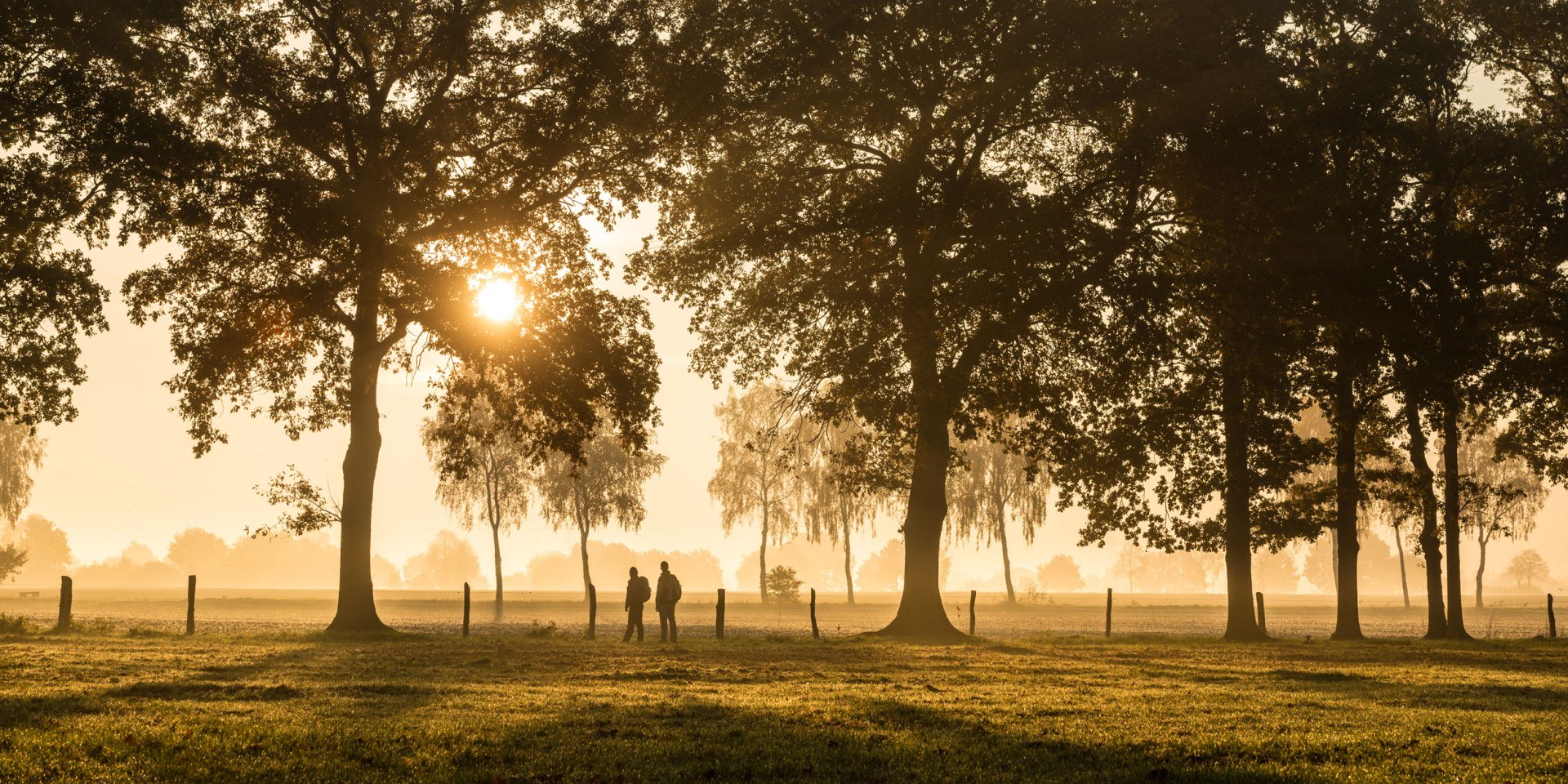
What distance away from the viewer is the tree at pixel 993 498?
74.2m

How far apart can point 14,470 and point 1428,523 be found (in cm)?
8589

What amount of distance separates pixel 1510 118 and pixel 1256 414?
11.8m

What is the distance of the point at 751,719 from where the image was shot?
11.6 meters

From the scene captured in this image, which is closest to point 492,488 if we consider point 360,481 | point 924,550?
point 360,481

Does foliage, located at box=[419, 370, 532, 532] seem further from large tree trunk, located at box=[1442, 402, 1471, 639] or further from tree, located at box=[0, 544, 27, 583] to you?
large tree trunk, located at box=[1442, 402, 1471, 639]

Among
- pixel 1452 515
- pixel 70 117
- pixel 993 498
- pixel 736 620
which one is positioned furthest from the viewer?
pixel 993 498

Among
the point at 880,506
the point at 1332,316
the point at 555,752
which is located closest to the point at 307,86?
the point at 555,752

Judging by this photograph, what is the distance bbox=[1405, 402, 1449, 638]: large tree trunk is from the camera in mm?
35000

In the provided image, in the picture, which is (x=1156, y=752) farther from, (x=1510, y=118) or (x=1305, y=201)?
(x=1510, y=118)

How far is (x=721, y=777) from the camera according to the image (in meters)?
8.42

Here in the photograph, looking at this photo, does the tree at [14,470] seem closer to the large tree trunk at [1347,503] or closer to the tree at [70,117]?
the tree at [70,117]

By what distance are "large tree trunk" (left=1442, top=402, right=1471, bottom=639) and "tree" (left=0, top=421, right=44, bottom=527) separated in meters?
84.0

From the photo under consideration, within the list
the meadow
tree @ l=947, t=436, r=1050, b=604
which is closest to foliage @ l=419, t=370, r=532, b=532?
tree @ l=947, t=436, r=1050, b=604

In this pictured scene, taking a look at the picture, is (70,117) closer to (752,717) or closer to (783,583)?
(752,717)
